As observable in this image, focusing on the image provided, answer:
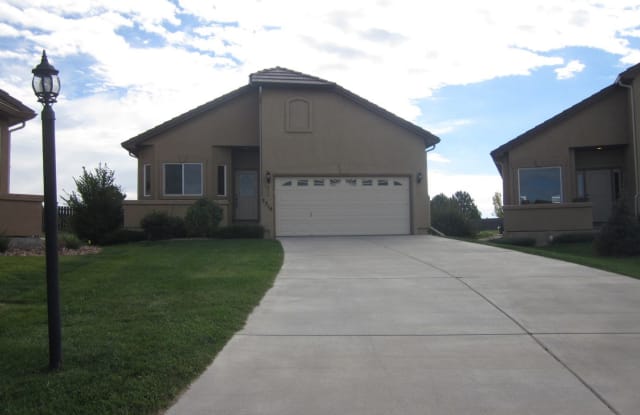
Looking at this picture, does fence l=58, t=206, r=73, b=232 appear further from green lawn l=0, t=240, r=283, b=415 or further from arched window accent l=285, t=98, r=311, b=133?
green lawn l=0, t=240, r=283, b=415

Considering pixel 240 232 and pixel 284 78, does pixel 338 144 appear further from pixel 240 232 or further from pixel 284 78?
pixel 240 232

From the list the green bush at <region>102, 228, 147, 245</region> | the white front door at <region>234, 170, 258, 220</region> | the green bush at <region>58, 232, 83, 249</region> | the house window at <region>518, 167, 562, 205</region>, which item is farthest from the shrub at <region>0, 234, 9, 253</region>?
the house window at <region>518, 167, 562, 205</region>

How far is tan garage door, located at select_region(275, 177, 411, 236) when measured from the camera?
20.8m

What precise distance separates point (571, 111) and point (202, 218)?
14194mm

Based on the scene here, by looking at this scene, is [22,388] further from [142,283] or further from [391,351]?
[142,283]

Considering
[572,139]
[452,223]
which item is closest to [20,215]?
[452,223]

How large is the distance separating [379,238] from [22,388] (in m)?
15.4

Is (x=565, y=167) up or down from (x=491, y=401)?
up

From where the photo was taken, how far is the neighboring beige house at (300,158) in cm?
2083

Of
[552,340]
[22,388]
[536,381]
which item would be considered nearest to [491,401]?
[536,381]

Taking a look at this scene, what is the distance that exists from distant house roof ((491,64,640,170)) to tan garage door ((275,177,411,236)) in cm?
497

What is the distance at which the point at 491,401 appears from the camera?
4902 millimetres

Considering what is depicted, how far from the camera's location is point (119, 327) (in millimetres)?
6684

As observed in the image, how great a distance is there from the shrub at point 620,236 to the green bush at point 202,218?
11745 mm
